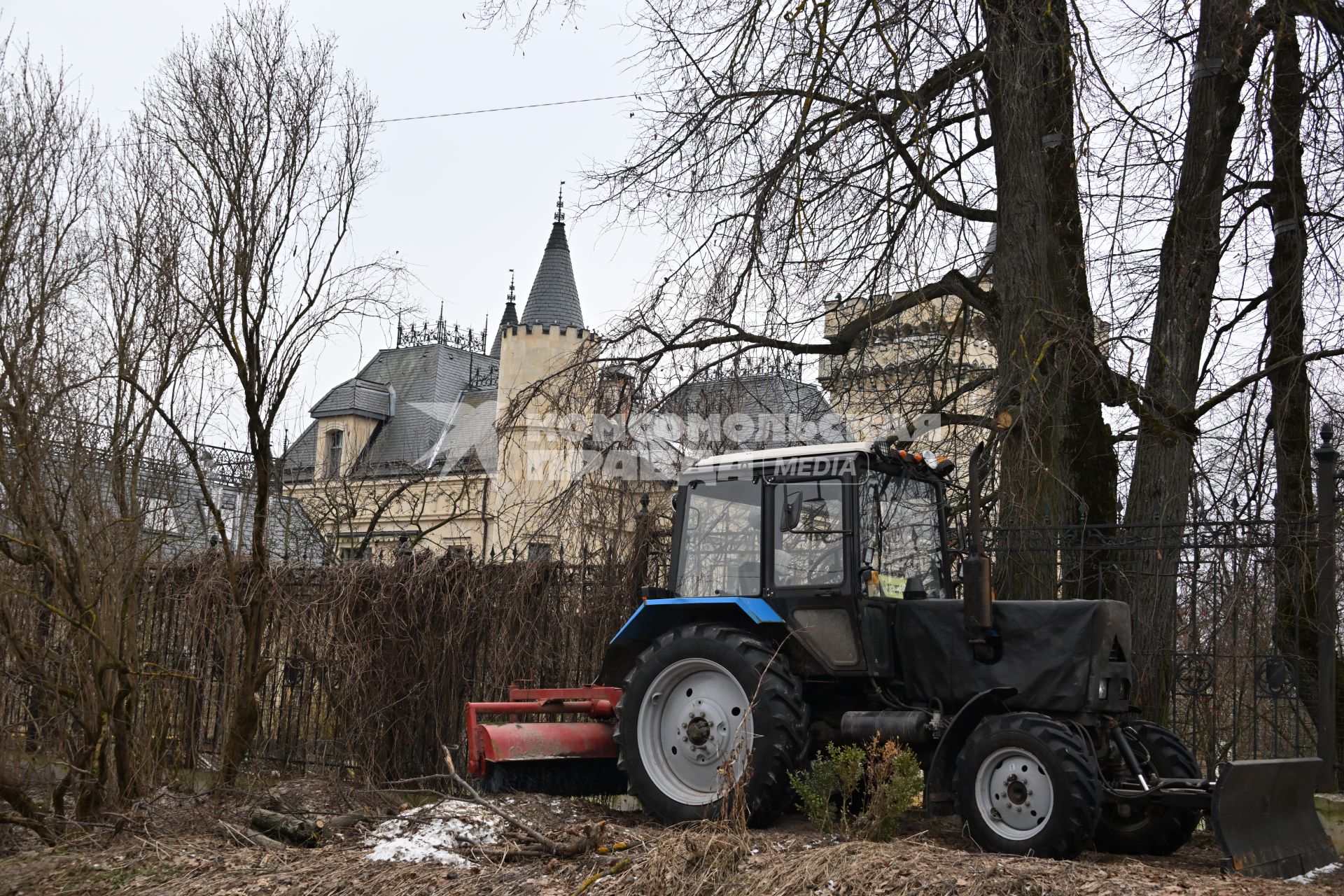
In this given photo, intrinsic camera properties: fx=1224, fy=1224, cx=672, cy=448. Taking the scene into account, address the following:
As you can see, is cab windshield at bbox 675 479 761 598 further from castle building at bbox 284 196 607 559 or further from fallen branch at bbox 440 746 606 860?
castle building at bbox 284 196 607 559

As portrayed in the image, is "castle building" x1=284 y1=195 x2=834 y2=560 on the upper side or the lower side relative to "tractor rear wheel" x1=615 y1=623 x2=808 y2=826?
upper

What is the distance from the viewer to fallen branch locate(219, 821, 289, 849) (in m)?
6.69

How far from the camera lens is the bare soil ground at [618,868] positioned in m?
A: 5.23

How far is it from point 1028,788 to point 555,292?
2974cm

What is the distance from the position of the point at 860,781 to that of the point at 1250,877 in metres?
2.09

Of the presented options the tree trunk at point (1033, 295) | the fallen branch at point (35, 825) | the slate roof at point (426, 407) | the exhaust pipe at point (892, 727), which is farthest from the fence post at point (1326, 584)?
the slate roof at point (426, 407)

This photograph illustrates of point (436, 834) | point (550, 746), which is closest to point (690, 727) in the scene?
point (550, 746)

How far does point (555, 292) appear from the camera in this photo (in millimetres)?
34781

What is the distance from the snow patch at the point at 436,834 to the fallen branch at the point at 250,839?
1.69 feet

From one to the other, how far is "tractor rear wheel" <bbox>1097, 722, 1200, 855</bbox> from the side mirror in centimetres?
230

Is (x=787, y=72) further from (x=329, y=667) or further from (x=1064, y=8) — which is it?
(x=329, y=667)

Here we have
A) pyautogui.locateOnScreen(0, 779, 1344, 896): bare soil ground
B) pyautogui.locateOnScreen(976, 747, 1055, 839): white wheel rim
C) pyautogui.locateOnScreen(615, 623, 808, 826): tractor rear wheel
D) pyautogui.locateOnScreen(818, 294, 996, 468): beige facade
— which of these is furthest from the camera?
pyautogui.locateOnScreen(818, 294, 996, 468): beige facade

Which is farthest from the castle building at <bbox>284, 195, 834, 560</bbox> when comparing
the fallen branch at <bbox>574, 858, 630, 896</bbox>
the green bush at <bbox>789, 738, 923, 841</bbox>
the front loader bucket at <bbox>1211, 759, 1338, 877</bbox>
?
the front loader bucket at <bbox>1211, 759, 1338, 877</bbox>

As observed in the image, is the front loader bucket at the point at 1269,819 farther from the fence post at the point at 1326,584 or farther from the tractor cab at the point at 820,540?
the tractor cab at the point at 820,540
